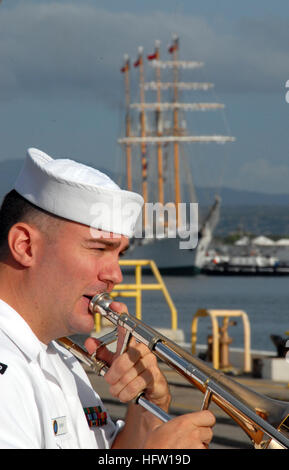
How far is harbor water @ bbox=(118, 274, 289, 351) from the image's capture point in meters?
49.5

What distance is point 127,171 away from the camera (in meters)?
76.3

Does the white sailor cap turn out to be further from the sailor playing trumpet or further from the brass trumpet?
the brass trumpet

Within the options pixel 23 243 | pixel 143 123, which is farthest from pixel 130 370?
pixel 143 123

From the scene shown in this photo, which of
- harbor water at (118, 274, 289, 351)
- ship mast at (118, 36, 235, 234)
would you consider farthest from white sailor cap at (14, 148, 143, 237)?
ship mast at (118, 36, 235, 234)

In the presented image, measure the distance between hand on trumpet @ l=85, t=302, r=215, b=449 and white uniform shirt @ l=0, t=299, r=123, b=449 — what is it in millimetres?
94

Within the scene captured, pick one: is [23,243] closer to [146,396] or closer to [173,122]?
[146,396]

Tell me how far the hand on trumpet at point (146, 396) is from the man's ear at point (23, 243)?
23 cm

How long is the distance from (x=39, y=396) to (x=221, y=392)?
1.34ft

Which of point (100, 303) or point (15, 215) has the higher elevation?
point (15, 215)

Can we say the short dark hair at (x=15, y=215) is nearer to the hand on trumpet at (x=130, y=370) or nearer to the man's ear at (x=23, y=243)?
the man's ear at (x=23, y=243)

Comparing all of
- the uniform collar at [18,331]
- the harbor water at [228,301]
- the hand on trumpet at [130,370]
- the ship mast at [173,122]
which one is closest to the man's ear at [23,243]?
the uniform collar at [18,331]

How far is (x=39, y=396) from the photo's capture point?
6.65 feet

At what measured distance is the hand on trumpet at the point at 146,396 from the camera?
1.85 metres
